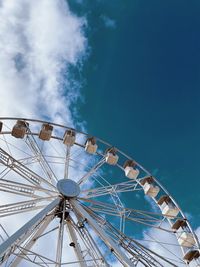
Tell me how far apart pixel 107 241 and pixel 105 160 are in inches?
213

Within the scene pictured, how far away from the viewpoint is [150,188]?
15.2m

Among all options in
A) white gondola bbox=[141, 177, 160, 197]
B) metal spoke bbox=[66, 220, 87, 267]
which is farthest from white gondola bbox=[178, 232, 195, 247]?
metal spoke bbox=[66, 220, 87, 267]

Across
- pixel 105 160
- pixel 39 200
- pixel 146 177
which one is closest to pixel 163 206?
pixel 146 177

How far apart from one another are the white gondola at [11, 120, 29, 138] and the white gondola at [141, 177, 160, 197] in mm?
5319

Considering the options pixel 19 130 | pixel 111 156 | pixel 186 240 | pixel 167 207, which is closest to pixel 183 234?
pixel 186 240

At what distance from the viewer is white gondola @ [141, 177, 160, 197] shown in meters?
15.2

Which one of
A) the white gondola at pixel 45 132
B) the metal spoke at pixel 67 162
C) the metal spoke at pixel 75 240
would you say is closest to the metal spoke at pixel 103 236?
the metal spoke at pixel 75 240

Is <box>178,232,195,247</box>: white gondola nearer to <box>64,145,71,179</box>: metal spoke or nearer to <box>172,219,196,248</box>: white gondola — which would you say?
<box>172,219,196,248</box>: white gondola

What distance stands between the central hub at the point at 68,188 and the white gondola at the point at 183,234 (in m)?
4.26

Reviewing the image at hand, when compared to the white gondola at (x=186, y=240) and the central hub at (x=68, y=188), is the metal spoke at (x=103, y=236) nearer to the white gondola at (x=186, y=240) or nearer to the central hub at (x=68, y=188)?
the central hub at (x=68, y=188)

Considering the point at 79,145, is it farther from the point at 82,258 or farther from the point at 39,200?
the point at 82,258

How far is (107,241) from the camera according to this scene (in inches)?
414

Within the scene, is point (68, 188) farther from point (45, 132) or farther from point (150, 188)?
point (150, 188)

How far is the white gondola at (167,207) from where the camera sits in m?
14.4
